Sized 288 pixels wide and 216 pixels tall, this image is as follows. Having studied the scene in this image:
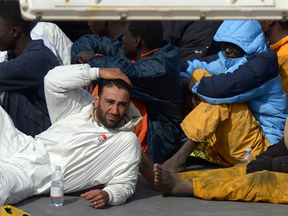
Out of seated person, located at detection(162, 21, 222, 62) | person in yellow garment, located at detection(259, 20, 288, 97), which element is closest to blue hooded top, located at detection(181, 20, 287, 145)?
person in yellow garment, located at detection(259, 20, 288, 97)

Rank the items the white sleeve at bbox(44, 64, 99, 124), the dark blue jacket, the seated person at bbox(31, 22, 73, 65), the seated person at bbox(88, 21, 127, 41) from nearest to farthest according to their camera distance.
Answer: the white sleeve at bbox(44, 64, 99, 124) < the dark blue jacket < the seated person at bbox(88, 21, 127, 41) < the seated person at bbox(31, 22, 73, 65)

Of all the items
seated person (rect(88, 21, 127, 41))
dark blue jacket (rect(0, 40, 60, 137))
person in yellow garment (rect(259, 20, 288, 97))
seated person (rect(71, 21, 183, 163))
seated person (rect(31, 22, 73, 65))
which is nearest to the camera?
dark blue jacket (rect(0, 40, 60, 137))

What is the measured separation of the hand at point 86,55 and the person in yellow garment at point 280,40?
6.18 feet

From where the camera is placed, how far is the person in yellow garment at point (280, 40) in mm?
4590

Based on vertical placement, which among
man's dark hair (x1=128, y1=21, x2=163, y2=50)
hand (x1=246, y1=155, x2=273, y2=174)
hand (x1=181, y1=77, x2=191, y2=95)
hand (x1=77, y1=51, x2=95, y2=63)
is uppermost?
man's dark hair (x1=128, y1=21, x2=163, y2=50)

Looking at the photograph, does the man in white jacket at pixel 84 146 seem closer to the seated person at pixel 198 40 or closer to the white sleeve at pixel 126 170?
the white sleeve at pixel 126 170

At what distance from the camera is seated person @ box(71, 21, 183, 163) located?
424 centimetres

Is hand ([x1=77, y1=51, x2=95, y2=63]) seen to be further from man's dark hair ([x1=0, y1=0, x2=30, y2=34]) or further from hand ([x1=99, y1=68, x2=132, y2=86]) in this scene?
hand ([x1=99, y1=68, x2=132, y2=86])

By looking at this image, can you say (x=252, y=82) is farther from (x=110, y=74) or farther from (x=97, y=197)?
(x=97, y=197)

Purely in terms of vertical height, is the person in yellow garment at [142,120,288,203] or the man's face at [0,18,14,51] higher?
the man's face at [0,18,14,51]

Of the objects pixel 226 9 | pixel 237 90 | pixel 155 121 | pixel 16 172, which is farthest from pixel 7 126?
pixel 226 9

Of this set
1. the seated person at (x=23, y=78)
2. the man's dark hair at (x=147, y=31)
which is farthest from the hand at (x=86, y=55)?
the man's dark hair at (x=147, y=31)

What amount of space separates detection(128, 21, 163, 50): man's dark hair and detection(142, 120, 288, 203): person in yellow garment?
151 cm

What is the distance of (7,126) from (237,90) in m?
2.15
